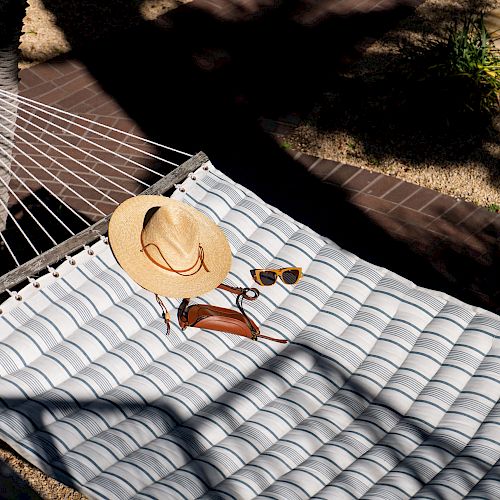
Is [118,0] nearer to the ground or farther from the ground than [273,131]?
farther from the ground

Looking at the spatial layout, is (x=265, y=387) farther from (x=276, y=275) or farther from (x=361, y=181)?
(x=361, y=181)

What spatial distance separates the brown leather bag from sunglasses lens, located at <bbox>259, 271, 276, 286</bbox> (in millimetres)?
223

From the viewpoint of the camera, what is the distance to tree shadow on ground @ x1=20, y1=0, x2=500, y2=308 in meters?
5.32

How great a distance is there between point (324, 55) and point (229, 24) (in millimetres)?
962

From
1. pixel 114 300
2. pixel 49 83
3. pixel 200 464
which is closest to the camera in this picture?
pixel 200 464

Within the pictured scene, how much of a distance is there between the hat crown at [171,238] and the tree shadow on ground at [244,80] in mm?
1792

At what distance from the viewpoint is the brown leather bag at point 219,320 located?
3508mm

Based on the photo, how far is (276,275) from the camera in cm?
376

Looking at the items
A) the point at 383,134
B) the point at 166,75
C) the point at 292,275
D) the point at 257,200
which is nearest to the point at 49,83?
the point at 166,75

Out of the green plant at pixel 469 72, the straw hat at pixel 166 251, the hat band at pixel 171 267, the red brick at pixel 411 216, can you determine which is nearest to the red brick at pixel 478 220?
the red brick at pixel 411 216

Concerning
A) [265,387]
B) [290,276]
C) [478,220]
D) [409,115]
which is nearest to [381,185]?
[478,220]

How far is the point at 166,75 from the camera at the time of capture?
6707 mm

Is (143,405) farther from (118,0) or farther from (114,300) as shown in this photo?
(118,0)

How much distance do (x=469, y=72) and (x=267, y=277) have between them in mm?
3074
